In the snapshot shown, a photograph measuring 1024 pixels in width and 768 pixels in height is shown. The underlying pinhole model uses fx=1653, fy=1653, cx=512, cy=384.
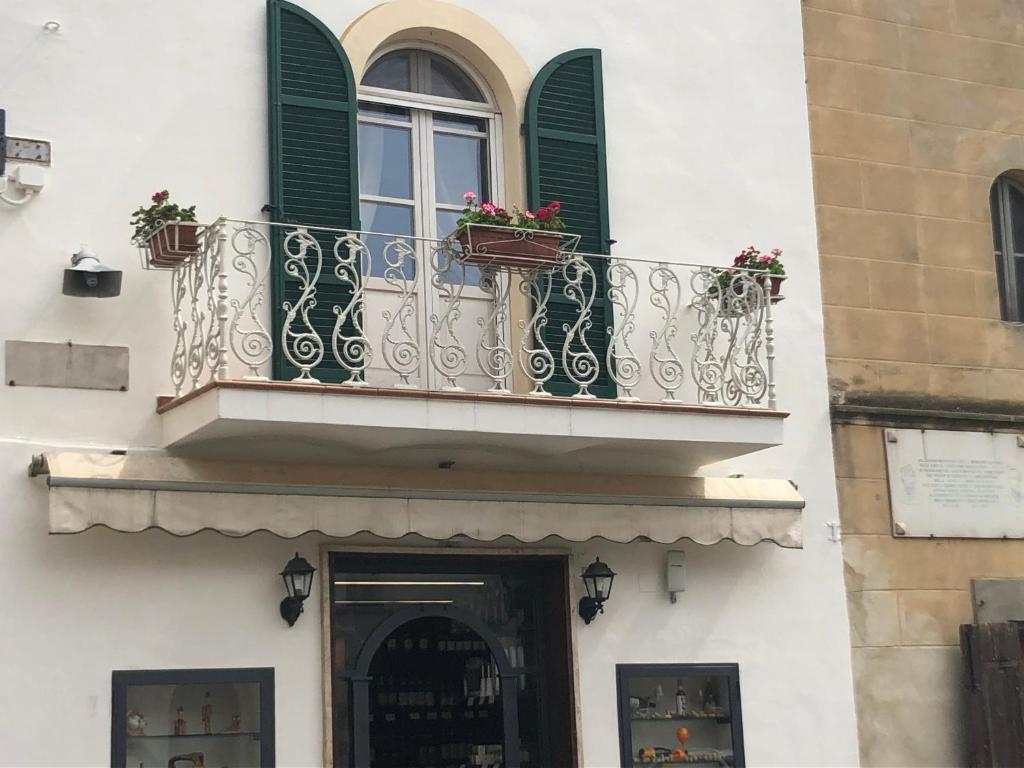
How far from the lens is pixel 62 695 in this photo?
871 cm

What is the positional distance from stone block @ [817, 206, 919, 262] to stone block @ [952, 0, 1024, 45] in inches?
66.6

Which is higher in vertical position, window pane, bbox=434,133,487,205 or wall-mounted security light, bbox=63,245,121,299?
window pane, bbox=434,133,487,205

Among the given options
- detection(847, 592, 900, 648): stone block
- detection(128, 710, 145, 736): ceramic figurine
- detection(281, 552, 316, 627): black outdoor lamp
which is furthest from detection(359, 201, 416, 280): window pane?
detection(847, 592, 900, 648): stone block

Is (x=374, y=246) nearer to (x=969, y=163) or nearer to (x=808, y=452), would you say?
(x=808, y=452)

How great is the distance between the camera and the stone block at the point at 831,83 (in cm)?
1172

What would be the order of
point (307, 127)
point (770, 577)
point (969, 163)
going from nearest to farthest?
point (307, 127) < point (770, 577) < point (969, 163)

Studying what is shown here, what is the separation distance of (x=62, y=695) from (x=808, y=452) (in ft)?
16.7

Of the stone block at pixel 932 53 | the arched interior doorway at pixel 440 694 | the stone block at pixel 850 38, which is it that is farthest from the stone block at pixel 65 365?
the stone block at pixel 932 53

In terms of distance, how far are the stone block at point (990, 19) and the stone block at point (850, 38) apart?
62cm

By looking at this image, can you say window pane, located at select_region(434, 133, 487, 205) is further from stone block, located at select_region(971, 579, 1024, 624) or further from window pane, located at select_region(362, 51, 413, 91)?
stone block, located at select_region(971, 579, 1024, 624)

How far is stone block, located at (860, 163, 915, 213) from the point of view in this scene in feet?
38.4

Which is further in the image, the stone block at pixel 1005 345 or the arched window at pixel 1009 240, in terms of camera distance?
the arched window at pixel 1009 240

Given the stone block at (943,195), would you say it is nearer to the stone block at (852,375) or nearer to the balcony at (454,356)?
the stone block at (852,375)

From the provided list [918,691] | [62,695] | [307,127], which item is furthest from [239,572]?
[918,691]
